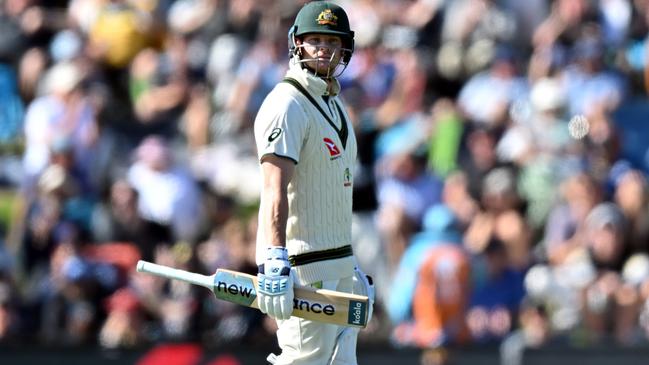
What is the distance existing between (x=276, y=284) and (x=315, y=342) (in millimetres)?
461

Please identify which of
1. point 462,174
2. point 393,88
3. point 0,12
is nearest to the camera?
point 462,174

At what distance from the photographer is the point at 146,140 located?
11266 millimetres

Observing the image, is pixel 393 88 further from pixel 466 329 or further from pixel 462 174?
pixel 466 329

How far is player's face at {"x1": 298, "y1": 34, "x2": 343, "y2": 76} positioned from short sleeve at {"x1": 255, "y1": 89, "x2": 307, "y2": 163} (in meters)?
0.24

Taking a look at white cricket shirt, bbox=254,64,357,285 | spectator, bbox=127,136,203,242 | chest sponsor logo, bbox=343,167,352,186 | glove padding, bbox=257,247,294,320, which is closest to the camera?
glove padding, bbox=257,247,294,320

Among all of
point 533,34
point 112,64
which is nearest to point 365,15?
point 533,34

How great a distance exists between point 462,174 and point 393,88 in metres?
1.32

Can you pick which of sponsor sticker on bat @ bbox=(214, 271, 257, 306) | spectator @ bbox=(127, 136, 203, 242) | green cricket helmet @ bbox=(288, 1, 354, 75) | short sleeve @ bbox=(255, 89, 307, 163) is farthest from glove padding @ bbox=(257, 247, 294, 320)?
spectator @ bbox=(127, 136, 203, 242)

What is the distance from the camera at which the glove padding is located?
5.45 metres

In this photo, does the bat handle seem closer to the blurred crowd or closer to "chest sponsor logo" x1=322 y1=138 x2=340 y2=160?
"chest sponsor logo" x1=322 y1=138 x2=340 y2=160

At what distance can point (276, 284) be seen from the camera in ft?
17.9

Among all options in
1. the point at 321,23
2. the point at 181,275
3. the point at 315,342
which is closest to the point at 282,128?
the point at 321,23

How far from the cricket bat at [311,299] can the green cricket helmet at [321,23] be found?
1087mm

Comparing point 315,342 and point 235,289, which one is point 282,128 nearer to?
point 235,289
